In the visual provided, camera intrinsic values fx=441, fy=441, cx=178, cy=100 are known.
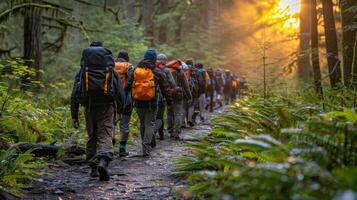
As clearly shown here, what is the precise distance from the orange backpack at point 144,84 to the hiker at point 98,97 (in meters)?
1.54

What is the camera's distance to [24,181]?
6359 millimetres

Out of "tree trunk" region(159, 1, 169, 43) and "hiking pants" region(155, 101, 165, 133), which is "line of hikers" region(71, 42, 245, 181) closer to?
"hiking pants" region(155, 101, 165, 133)

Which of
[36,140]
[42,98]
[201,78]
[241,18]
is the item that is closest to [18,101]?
[36,140]

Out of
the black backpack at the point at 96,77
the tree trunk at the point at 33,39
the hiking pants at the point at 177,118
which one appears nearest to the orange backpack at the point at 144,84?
the black backpack at the point at 96,77

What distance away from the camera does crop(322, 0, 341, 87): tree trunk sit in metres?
10.6

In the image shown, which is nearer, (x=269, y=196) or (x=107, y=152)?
(x=269, y=196)

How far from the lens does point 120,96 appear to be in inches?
284

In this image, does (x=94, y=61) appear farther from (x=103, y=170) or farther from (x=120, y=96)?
(x=103, y=170)

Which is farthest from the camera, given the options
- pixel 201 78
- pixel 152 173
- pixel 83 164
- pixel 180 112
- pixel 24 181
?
pixel 201 78

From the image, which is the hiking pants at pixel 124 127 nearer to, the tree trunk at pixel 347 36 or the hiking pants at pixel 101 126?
the hiking pants at pixel 101 126

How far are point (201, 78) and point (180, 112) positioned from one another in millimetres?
3438

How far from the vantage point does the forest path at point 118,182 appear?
590 cm

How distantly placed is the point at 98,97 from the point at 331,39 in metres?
6.44

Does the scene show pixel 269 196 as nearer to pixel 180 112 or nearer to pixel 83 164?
pixel 83 164
